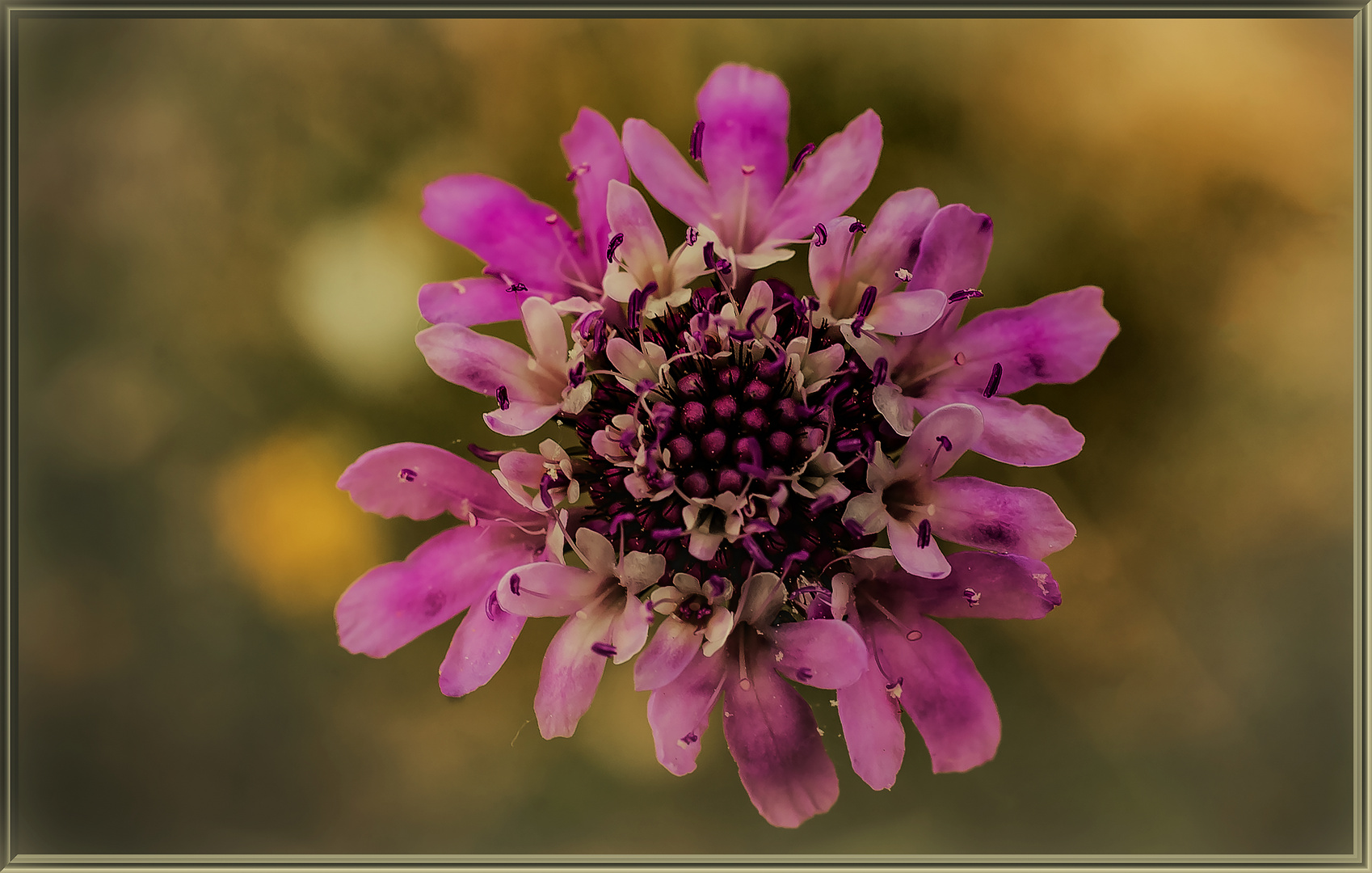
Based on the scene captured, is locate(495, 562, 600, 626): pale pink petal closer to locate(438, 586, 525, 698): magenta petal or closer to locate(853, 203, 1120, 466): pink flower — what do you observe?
locate(438, 586, 525, 698): magenta petal

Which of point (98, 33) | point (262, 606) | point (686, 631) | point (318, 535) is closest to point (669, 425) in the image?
point (686, 631)

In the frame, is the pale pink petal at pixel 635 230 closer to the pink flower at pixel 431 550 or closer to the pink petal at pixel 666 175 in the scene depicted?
the pink petal at pixel 666 175

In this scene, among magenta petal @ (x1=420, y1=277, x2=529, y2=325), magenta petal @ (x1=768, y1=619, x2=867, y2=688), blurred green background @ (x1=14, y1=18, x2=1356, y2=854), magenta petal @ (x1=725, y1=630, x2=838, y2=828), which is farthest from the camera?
blurred green background @ (x1=14, y1=18, x2=1356, y2=854)

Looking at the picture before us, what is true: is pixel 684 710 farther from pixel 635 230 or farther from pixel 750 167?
pixel 750 167

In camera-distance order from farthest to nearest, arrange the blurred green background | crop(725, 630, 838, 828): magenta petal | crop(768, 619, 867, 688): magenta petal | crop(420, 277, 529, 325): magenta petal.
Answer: the blurred green background < crop(420, 277, 529, 325): magenta petal < crop(725, 630, 838, 828): magenta petal < crop(768, 619, 867, 688): magenta petal

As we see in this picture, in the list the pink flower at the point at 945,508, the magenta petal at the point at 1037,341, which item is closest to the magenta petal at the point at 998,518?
the pink flower at the point at 945,508

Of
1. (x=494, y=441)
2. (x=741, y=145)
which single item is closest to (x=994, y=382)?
(x=741, y=145)

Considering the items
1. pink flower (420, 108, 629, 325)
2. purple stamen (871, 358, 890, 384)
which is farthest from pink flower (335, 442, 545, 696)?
purple stamen (871, 358, 890, 384)
